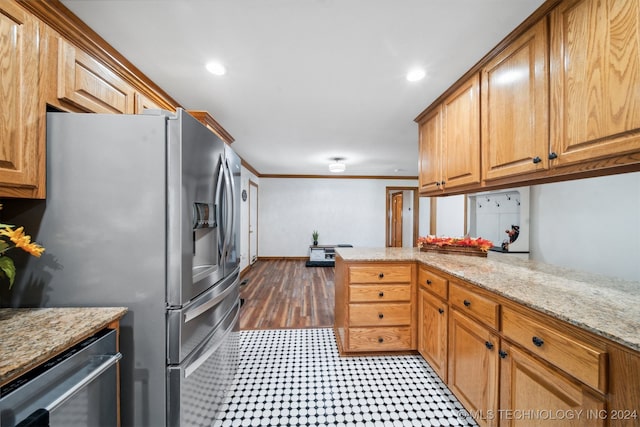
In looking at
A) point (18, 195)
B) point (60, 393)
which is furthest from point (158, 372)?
point (18, 195)

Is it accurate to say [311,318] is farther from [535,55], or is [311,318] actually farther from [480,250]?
[535,55]

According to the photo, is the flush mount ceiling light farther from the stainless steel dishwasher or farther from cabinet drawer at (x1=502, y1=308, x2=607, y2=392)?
the stainless steel dishwasher

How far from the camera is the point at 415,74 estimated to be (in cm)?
183

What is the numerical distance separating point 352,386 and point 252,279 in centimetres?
344

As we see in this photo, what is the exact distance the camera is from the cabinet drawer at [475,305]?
1.20 metres

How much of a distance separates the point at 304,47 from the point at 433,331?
2210 mm

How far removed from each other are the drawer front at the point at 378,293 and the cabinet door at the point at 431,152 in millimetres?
1025

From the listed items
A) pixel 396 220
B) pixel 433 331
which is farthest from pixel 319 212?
pixel 433 331

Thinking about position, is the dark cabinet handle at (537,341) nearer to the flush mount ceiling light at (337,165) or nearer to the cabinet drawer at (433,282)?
the cabinet drawer at (433,282)

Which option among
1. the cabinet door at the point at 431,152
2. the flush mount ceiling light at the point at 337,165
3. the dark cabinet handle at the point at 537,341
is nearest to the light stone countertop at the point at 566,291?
the dark cabinet handle at the point at 537,341

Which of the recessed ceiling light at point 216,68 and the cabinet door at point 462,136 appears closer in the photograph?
the recessed ceiling light at point 216,68

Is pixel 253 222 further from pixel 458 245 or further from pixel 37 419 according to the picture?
pixel 37 419

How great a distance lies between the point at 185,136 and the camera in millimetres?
1138

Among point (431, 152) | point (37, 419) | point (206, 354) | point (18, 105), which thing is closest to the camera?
point (37, 419)
